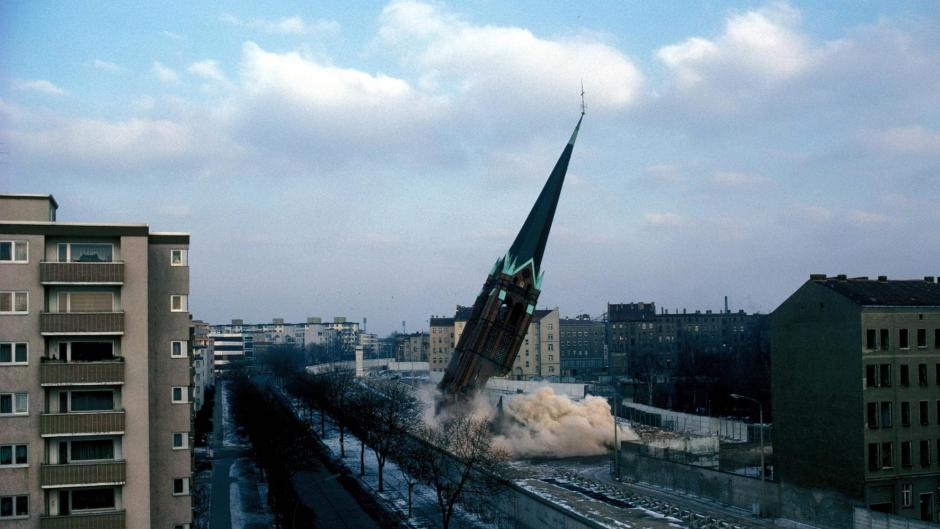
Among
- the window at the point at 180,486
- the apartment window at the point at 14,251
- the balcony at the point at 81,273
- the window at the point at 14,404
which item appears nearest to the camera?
the window at the point at 14,404

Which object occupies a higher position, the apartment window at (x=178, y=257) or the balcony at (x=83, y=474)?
the apartment window at (x=178, y=257)

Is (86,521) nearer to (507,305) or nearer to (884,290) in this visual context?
(884,290)

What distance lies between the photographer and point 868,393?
1591 inches

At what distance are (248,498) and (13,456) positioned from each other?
29.0 meters

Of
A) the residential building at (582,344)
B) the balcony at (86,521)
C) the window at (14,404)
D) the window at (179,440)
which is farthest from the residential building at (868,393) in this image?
the residential building at (582,344)

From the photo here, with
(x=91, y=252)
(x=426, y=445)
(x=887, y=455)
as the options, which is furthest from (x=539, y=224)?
(x=91, y=252)

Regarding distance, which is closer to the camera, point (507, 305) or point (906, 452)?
point (906, 452)

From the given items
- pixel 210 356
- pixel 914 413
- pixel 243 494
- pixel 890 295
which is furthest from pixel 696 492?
pixel 210 356

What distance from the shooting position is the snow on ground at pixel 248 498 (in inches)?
1750

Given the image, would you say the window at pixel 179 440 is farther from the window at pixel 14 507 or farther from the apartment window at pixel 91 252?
the apartment window at pixel 91 252

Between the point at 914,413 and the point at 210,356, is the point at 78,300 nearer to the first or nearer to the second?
the point at 914,413

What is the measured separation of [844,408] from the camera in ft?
136

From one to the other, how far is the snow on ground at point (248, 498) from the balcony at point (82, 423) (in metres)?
21.1

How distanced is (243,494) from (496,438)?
21.1m
